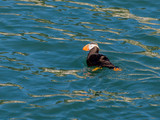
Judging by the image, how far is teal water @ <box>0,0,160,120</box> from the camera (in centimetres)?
838

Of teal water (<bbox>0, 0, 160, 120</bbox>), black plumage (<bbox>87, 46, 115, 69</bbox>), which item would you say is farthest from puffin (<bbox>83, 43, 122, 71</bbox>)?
teal water (<bbox>0, 0, 160, 120</bbox>)

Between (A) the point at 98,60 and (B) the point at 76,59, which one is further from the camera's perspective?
(B) the point at 76,59

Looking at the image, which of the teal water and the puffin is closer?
the teal water

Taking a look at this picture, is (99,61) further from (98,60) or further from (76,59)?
(76,59)

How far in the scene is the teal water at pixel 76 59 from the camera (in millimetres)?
8375

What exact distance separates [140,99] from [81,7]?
6968 millimetres

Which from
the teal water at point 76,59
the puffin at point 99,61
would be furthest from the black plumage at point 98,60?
the teal water at point 76,59

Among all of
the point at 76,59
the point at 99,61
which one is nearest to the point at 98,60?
the point at 99,61

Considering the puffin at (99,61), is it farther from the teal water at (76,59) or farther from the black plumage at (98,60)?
the teal water at (76,59)

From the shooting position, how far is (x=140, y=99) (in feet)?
28.6

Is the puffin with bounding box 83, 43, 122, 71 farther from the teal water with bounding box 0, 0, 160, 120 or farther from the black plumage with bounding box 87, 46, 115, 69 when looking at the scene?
the teal water with bounding box 0, 0, 160, 120

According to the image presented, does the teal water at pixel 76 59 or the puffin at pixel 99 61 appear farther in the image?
the puffin at pixel 99 61

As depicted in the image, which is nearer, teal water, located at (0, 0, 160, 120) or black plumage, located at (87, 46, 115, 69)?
teal water, located at (0, 0, 160, 120)

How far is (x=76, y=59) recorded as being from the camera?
11.0 metres
